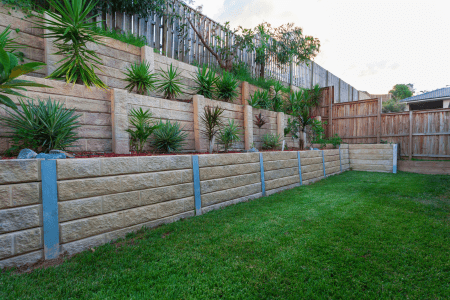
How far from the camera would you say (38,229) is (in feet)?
6.33

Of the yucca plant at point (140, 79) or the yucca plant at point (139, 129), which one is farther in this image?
the yucca plant at point (140, 79)

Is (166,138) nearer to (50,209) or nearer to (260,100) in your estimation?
(50,209)

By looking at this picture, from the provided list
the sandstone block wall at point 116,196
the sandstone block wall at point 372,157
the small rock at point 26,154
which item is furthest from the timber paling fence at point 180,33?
the sandstone block wall at point 372,157

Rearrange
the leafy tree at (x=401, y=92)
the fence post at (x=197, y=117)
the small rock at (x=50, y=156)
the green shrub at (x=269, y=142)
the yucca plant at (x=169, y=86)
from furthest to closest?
the leafy tree at (x=401, y=92) → the green shrub at (x=269, y=142) → the fence post at (x=197, y=117) → the yucca plant at (x=169, y=86) → the small rock at (x=50, y=156)

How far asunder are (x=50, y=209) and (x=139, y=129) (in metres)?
1.91

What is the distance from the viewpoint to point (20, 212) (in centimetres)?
185

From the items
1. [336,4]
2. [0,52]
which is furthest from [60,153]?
[336,4]

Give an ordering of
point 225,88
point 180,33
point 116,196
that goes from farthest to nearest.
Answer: point 180,33, point 225,88, point 116,196

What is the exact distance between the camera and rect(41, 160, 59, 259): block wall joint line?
1.96m

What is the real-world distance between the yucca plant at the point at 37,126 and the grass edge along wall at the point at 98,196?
824 mm

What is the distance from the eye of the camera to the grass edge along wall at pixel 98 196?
1842 mm

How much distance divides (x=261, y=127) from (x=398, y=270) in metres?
5.41

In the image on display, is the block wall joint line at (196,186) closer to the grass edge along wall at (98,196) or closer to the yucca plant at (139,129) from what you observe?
the grass edge along wall at (98,196)

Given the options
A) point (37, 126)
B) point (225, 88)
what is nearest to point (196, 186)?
point (37, 126)
